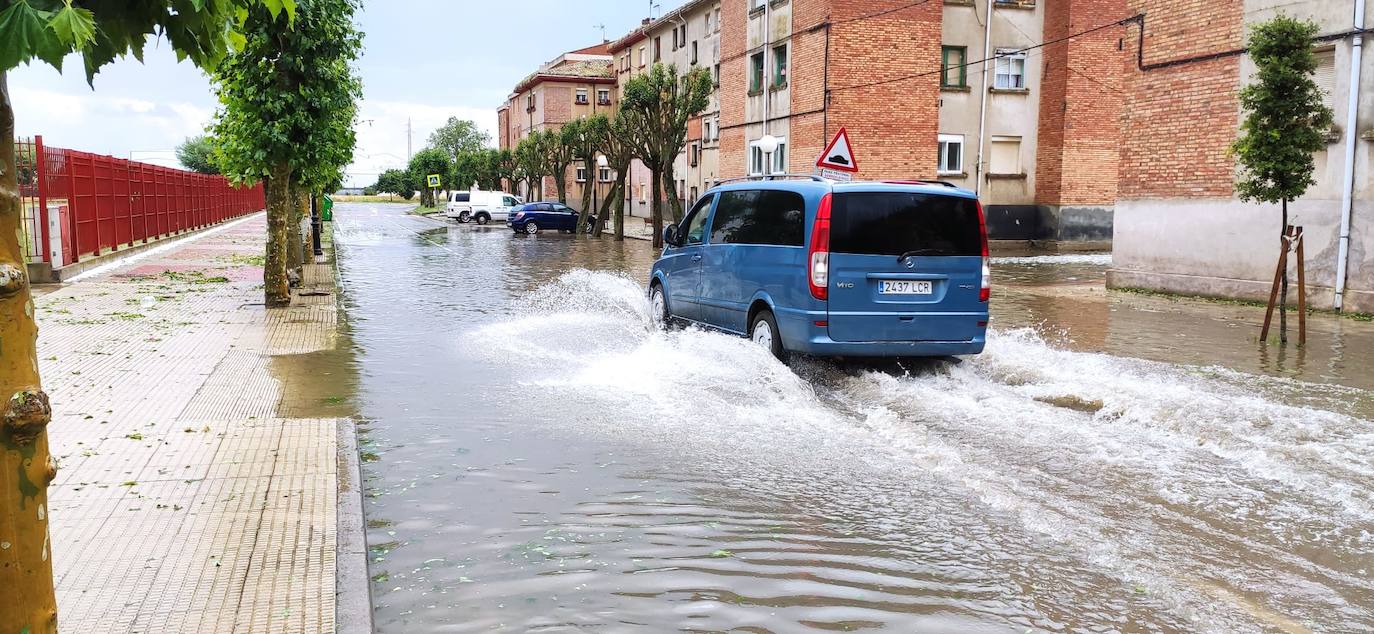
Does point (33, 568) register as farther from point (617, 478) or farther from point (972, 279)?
point (972, 279)

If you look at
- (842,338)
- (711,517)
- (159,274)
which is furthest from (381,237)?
(711,517)

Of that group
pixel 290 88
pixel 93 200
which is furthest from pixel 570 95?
pixel 290 88

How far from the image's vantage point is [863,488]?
586 cm

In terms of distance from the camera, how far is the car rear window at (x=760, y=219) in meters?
9.23

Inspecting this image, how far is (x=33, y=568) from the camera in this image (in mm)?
2682

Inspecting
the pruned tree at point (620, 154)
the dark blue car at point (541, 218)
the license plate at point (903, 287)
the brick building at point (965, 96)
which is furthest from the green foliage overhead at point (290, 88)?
the dark blue car at point (541, 218)

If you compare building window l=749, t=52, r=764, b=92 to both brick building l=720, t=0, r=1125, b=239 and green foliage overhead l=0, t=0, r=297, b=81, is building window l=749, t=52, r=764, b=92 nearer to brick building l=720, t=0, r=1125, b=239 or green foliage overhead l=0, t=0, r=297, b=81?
brick building l=720, t=0, r=1125, b=239

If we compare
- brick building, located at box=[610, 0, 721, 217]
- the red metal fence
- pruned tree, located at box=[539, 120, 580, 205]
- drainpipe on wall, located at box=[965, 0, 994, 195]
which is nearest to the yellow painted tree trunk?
the red metal fence

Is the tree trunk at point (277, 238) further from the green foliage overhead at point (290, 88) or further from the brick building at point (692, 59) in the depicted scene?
the brick building at point (692, 59)

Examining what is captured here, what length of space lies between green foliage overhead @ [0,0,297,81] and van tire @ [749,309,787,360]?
6508 millimetres

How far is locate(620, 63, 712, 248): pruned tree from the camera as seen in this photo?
113ft

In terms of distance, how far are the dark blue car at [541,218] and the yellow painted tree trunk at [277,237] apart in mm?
31888

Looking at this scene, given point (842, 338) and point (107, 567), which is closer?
point (107, 567)

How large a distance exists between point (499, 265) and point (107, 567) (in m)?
20.7
